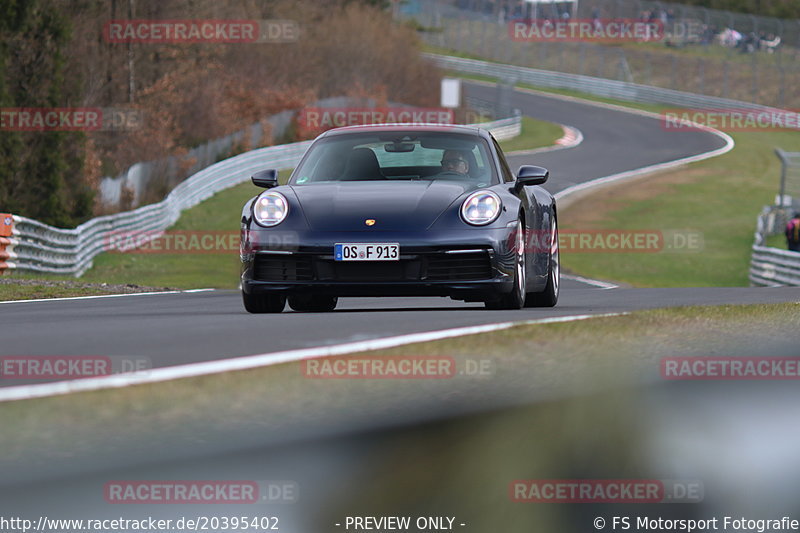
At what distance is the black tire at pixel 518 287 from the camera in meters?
9.04

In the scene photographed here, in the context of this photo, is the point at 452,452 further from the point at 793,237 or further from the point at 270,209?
the point at 793,237

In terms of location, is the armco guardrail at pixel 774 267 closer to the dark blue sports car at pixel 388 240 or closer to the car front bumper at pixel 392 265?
the dark blue sports car at pixel 388 240

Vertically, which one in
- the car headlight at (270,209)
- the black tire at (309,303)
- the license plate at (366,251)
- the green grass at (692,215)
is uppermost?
the car headlight at (270,209)

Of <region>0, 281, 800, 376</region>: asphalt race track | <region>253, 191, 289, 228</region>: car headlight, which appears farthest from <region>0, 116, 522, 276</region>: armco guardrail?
<region>253, 191, 289, 228</region>: car headlight

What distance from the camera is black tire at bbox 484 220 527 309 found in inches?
356

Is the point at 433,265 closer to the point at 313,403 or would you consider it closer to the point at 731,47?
the point at 313,403

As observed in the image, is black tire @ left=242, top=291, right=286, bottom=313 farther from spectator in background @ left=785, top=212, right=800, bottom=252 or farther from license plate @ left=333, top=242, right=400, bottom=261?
spectator in background @ left=785, top=212, right=800, bottom=252

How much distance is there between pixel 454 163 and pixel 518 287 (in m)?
1.30

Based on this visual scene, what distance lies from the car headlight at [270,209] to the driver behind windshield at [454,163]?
1439mm

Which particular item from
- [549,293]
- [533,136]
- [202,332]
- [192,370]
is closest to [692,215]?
[533,136]

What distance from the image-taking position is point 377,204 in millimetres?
8906

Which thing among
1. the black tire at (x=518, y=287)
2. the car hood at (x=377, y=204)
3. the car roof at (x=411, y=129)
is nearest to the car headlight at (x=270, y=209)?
the car hood at (x=377, y=204)

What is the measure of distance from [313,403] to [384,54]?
208 ft

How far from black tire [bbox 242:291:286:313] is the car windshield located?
963 millimetres
